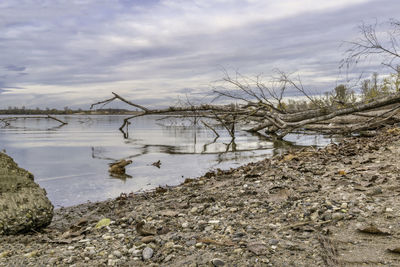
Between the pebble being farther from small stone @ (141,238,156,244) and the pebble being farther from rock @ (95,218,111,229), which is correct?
rock @ (95,218,111,229)

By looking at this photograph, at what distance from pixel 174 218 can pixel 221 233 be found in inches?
28.7

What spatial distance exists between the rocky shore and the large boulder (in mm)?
124

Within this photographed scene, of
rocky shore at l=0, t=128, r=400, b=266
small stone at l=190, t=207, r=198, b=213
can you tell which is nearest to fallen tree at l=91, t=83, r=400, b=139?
rocky shore at l=0, t=128, r=400, b=266

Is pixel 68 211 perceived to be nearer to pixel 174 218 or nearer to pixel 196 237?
pixel 174 218

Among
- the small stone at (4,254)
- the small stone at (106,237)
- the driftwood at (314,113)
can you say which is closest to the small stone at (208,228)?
the small stone at (106,237)

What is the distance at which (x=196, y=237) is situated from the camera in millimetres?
2740

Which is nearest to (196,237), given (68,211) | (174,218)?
(174,218)

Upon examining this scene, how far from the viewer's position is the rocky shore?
2.34 meters

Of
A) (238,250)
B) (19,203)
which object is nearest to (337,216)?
(238,250)

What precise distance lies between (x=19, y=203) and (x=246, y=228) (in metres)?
2.37

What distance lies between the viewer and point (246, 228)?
9.36 feet

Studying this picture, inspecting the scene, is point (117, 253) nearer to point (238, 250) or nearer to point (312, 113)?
point (238, 250)

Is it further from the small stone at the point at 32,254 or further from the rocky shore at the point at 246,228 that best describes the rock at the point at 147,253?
the small stone at the point at 32,254

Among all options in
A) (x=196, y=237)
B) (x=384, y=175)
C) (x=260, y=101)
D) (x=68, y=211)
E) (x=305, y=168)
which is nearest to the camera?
(x=196, y=237)
